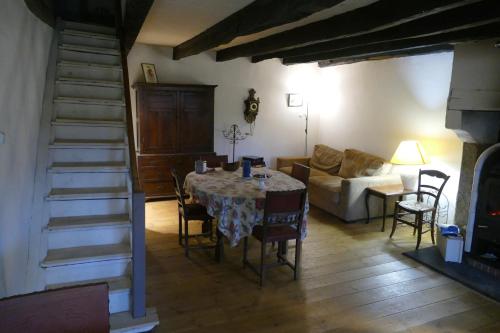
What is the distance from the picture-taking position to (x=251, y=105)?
636 cm

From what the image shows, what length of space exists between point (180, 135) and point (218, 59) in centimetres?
144

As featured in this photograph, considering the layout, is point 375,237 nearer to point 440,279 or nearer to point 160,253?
point 440,279

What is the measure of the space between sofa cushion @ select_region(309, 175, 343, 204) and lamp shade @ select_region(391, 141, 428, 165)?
92cm

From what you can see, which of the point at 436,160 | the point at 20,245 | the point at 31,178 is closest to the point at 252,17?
the point at 31,178

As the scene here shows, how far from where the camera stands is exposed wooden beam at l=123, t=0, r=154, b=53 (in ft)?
9.05

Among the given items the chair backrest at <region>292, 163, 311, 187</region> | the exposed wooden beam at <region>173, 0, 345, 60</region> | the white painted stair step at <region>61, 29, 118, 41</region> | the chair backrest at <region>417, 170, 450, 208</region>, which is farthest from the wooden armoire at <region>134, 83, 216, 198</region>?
the chair backrest at <region>417, 170, 450, 208</region>

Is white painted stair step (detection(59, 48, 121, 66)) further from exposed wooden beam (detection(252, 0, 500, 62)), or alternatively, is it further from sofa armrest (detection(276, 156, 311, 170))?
sofa armrest (detection(276, 156, 311, 170))

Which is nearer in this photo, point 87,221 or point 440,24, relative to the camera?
point 87,221

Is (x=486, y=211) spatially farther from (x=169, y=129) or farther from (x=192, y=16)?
(x=169, y=129)

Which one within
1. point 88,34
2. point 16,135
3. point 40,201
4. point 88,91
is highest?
point 88,34

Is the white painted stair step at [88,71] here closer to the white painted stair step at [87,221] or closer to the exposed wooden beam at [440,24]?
the white painted stair step at [87,221]

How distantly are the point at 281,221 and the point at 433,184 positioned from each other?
2504mm

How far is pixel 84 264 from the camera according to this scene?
2.52 meters

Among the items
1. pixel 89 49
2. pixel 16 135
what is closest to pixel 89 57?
pixel 89 49
